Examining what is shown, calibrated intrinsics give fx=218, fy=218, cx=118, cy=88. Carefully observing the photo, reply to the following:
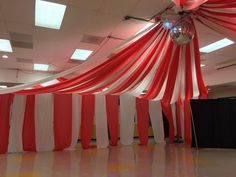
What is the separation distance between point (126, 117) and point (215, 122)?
2426mm

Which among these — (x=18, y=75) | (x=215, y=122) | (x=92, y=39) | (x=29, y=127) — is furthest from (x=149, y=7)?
(x=18, y=75)

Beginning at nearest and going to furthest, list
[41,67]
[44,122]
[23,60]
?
[44,122], [23,60], [41,67]

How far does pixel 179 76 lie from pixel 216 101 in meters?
1.49

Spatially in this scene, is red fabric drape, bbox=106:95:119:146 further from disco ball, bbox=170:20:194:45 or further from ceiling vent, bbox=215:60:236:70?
ceiling vent, bbox=215:60:236:70

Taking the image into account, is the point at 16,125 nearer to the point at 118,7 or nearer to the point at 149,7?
the point at 118,7

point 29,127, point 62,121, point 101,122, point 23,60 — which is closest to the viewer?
point 29,127

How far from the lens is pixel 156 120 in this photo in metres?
7.07

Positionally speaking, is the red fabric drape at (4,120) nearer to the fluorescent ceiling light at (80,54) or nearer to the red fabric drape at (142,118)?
the fluorescent ceiling light at (80,54)

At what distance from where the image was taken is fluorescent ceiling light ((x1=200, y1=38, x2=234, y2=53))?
5.50 meters

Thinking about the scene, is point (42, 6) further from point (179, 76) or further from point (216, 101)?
point (216, 101)

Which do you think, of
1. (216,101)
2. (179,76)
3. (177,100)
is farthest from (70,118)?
(216,101)

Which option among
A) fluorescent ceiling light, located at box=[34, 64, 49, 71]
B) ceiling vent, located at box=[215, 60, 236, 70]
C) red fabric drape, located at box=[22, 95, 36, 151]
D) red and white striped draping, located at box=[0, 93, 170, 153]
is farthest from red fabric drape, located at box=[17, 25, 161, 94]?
ceiling vent, located at box=[215, 60, 236, 70]

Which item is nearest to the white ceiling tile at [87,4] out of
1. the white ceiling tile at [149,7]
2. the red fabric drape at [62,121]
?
the white ceiling tile at [149,7]

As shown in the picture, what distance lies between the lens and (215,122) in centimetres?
584
